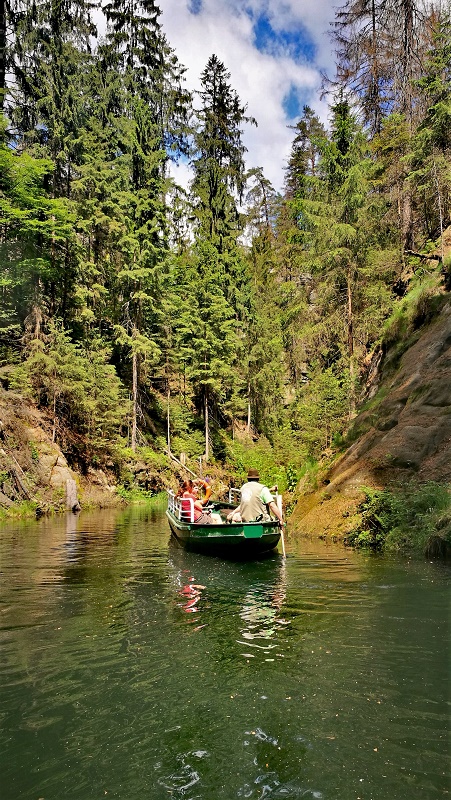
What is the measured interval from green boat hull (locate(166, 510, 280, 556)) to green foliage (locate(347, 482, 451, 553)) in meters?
2.46

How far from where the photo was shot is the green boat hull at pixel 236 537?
11109 mm

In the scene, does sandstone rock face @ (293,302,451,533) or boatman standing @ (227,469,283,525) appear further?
sandstone rock face @ (293,302,451,533)

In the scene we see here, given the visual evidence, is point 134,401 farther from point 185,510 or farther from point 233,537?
point 233,537

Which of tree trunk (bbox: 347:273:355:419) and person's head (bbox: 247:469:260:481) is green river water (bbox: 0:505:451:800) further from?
tree trunk (bbox: 347:273:355:419)

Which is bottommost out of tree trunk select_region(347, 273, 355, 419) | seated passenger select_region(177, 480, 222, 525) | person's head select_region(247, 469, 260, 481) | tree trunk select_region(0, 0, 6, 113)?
seated passenger select_region(177, 480, 222, 525)

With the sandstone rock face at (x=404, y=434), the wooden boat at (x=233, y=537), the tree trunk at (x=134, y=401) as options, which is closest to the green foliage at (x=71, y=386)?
the tree trunk at (x=134, y=401)

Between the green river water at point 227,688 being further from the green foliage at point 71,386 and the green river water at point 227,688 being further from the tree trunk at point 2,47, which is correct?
the tree trunk at point 2,47

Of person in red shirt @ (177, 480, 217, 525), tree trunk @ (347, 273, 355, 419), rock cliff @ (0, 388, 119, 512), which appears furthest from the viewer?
rock cliff @ (0, 388, 119, 512)

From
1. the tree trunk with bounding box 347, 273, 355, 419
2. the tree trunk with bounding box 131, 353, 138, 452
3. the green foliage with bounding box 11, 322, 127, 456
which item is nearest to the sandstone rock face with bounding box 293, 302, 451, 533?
the tree trunk with bounding box 347, 273, 355, 419

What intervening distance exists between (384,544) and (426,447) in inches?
100

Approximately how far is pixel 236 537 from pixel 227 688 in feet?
21.5

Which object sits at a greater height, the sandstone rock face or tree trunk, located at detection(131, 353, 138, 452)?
tree trunk, located at detection(131, 353, 138, 452)

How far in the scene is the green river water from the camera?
3391 millimetres

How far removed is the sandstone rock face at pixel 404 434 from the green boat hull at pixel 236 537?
3094mm
